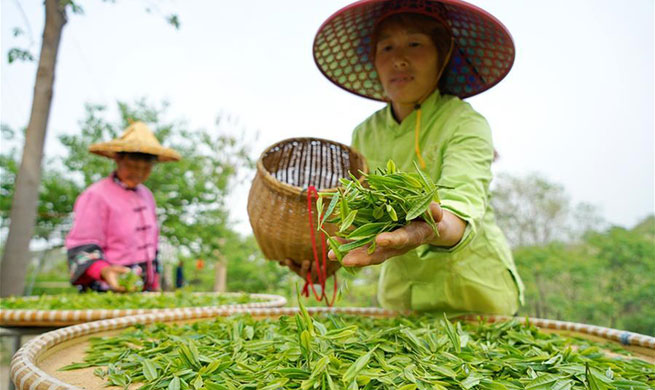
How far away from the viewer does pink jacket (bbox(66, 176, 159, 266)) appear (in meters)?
2.71

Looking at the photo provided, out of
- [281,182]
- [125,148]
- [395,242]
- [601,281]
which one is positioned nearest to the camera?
[395,242]

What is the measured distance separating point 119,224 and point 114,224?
0.09 ft

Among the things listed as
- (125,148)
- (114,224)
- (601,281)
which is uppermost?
(125,148)

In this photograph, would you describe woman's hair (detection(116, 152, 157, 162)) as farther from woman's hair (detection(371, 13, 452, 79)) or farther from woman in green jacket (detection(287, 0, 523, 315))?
woman's hair (detection(371, 13, 452, 79))

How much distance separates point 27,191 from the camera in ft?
13.5

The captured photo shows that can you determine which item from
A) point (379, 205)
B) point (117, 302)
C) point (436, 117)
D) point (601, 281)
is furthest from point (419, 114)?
Result: point (601, 281)

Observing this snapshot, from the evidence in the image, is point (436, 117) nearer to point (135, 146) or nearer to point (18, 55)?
point (135, 146)

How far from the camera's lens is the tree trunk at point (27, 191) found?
161 inches

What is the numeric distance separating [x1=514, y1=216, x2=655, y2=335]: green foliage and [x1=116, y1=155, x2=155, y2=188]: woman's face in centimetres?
497

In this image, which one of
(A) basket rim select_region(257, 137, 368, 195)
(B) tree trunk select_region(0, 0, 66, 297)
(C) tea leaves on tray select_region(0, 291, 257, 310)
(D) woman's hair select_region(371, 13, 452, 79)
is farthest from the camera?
(B) tree trunk select_region(0, 0, 66, 297)

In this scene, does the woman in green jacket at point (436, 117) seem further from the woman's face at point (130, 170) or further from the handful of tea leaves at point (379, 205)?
the woman's face at point (130, 170)

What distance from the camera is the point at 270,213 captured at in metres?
1.46

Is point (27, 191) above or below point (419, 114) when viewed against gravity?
below

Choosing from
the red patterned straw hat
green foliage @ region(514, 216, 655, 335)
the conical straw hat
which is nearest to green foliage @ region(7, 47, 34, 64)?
the conical straw hat
